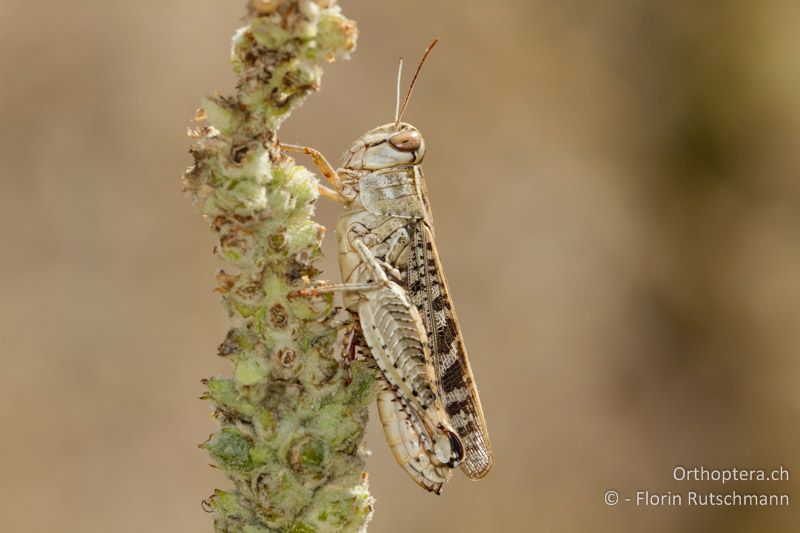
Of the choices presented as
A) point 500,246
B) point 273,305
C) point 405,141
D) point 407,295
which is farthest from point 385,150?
point 500,246

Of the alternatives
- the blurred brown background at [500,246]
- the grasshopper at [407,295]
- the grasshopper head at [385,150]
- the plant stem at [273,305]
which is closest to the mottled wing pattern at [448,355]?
the grasshopper at [407,295]

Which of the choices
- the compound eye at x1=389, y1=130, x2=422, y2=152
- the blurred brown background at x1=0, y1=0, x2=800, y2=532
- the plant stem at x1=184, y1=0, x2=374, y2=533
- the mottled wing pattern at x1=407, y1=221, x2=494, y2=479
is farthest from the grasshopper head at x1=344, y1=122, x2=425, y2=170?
the blurred brown background at x1=0, y1=0, x2=800, y2=532

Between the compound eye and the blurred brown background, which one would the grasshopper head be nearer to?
the compound eye

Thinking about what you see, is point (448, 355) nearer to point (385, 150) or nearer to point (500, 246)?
point (385, 150)

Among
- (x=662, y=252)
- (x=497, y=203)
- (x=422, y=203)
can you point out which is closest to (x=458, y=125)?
(x=497, y=203)

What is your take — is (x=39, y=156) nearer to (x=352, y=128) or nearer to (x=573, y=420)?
(x=352, y=128)

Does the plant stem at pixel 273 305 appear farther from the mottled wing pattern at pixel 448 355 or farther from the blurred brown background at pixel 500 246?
the blurred brown background at pixel 500 246
